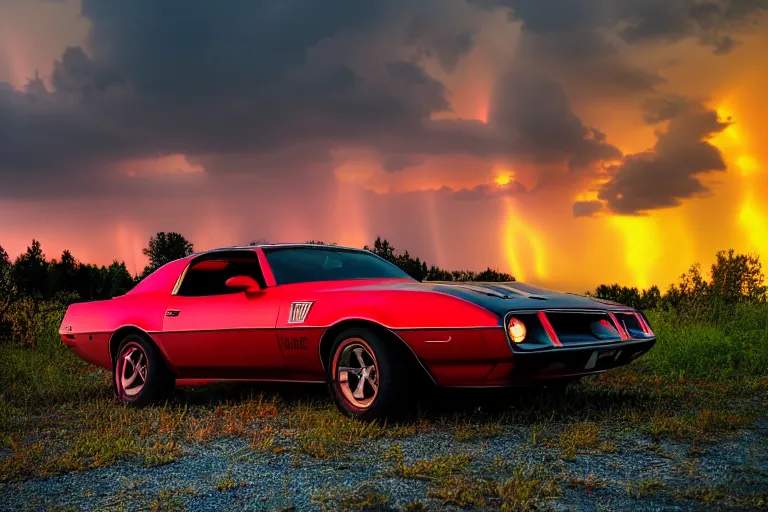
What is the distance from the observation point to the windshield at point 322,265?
7.02 meters

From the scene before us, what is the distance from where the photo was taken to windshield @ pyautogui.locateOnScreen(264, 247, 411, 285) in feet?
23.0

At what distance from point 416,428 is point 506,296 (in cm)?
117

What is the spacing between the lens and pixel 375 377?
5.97 meters

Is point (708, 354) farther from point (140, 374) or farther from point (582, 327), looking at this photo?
point (140, 374)

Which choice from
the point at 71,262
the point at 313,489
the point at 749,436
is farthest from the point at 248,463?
the point at 71,262

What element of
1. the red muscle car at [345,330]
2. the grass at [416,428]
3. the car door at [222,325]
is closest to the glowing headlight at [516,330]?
the red muscle car at [345,330]

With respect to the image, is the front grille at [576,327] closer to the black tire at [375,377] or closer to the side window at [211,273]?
the black tire at [375,377]

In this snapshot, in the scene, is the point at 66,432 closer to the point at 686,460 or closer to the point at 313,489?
the point at 313,489

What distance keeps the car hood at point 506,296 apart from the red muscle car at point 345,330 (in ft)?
0.06

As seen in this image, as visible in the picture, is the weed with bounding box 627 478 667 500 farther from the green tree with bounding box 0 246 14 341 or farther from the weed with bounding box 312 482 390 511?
the green tree with bounding box 0 246 14 341

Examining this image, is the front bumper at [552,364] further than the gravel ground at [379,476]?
Yes

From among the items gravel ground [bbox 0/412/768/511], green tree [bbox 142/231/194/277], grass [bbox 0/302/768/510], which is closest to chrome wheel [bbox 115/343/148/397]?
grass [bbox 0/302/768/510]

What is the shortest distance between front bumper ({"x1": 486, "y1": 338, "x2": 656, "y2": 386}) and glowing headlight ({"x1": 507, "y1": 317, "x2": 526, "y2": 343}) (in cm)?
13

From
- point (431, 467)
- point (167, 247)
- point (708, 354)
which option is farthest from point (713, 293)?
point (167, 247)
